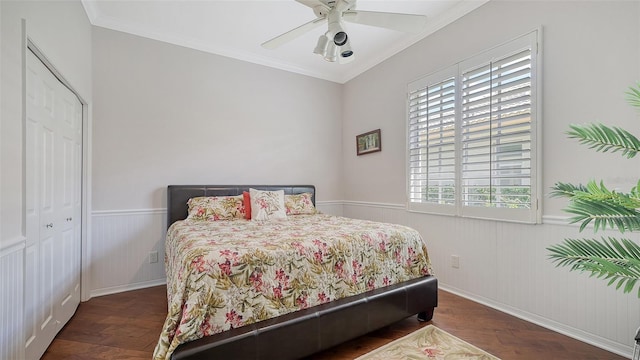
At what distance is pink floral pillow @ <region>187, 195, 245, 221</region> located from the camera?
2979 millimetres

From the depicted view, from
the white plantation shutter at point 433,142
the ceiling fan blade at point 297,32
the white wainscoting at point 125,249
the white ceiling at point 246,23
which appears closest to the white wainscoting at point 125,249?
the white wainscoting at point 125,249

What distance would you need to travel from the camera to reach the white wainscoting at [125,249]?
2.83 metres

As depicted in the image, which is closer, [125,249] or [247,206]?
[125,249]

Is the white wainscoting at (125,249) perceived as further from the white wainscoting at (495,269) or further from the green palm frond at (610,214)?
the green palm frond at (610,214)

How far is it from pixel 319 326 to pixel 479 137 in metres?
2.13

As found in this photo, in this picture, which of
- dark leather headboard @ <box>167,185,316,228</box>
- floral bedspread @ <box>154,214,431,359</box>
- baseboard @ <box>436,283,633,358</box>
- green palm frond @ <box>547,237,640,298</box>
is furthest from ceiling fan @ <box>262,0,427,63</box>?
baseboard @ <box>436,283,633,358</box>

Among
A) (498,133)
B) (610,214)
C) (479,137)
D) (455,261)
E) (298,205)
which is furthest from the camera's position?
(298,205)

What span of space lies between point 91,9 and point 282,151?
8.04 feet

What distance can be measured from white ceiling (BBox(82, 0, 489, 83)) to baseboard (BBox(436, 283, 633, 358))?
2738mm

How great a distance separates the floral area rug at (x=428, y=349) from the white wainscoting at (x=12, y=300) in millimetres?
1895

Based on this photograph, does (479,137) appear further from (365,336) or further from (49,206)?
(49,206)

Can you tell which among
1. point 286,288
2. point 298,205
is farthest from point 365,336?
point 298,205

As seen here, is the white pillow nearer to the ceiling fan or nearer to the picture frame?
the picture frame

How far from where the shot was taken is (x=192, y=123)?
10.9ft
